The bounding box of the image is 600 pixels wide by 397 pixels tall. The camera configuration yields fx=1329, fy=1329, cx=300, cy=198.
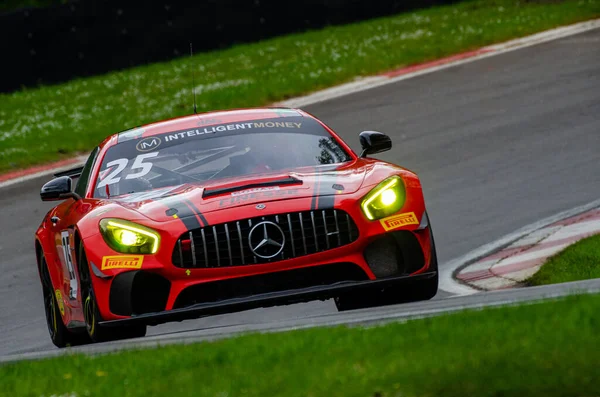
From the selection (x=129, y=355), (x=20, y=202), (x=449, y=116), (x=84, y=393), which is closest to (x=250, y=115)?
(x=129, y=355)

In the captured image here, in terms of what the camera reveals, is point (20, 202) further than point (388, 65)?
No

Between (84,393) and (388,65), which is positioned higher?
(84,393)

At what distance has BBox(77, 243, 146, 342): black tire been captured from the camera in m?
7.28

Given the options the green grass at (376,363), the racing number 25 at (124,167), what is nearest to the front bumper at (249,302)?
the green grass at (376,363)

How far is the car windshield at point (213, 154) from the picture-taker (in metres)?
8.23

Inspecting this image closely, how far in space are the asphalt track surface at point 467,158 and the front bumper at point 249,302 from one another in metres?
0.11

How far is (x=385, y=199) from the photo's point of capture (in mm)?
7367

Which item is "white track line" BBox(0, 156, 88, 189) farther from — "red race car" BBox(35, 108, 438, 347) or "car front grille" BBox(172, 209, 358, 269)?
"car front grille" BBox(172, 209, 358, 269)

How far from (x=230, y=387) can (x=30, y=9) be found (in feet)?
64.7

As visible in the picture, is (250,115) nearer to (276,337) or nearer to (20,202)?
(276,337)

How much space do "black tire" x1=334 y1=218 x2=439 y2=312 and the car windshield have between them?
3.23 feet

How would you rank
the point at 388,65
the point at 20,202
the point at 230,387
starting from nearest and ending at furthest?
1. the point at 230,387
2. the point at 20,202
3. the point at 388,65

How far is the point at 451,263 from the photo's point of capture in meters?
10.1

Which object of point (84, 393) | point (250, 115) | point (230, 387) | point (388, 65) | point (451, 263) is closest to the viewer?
point (230, 387)
